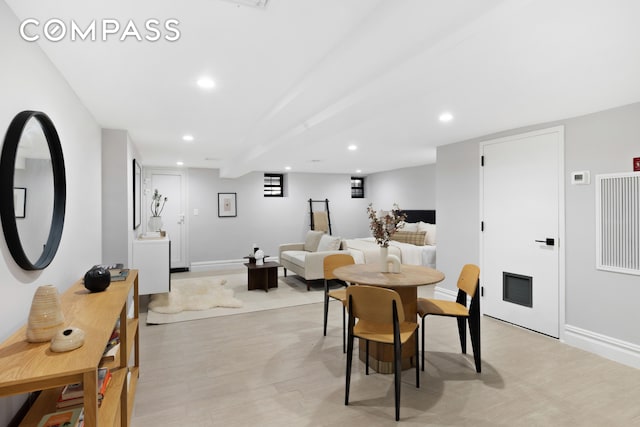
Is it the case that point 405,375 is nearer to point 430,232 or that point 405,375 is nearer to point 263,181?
point 430,232

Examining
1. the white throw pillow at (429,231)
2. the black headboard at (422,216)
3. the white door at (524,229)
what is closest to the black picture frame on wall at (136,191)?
the white door at (524,229)

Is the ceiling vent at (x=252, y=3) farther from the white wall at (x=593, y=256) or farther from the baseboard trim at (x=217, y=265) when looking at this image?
the baseboard trim at (x=217, y=265)

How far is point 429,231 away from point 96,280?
5.73m

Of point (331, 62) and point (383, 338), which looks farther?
point (383, 338)

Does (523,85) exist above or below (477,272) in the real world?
above

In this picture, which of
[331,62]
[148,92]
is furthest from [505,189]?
[148,92]

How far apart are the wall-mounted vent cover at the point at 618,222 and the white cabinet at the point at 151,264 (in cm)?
487

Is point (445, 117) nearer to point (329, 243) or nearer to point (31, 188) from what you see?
point (329, 243)

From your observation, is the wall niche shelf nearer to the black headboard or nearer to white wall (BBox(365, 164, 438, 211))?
the black headboard

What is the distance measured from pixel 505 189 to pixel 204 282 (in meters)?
5.07

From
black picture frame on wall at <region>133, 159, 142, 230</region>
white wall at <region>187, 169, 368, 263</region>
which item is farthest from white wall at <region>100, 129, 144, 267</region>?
white wall at <region>187, 169, 368, 263</region>

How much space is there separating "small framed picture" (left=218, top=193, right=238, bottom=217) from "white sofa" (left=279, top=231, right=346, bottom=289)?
181 cm

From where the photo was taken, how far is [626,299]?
9.95 feet

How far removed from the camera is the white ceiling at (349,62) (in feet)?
5.24
